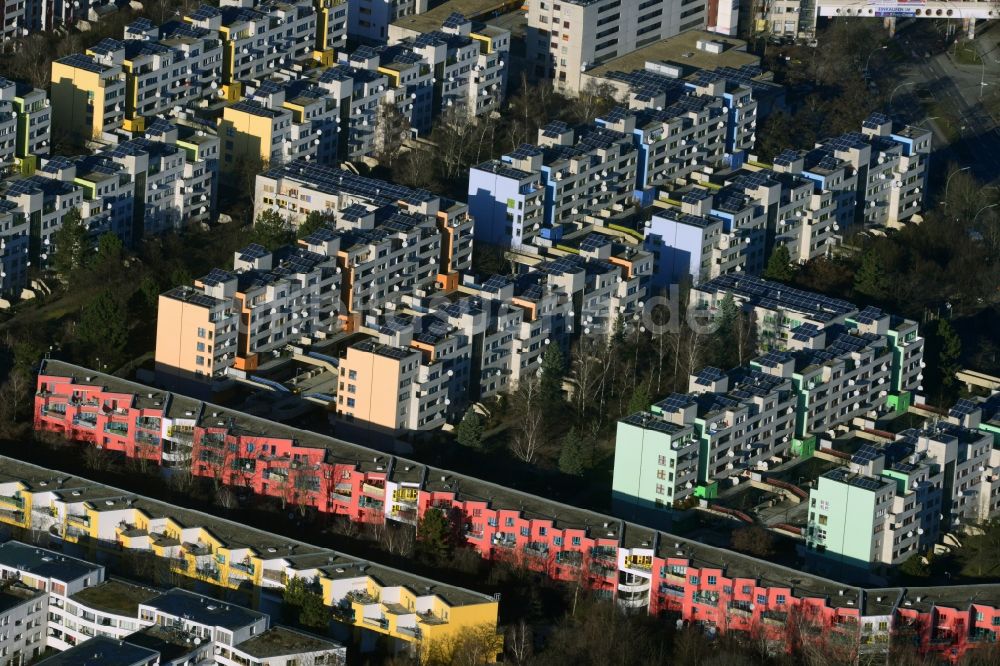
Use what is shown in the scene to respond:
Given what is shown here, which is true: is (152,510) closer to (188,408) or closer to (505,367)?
(188,408)

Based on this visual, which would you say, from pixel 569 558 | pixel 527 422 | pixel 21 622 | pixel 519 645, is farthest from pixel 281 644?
pixel 527 422

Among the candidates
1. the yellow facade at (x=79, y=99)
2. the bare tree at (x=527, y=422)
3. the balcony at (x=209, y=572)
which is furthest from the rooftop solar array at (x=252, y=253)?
the balcony at (x=209, y=572)

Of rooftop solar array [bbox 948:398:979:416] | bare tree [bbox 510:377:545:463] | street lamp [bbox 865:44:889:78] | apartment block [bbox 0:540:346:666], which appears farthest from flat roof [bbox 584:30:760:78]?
Answer: apartment block [bbox 0:540:346:666]

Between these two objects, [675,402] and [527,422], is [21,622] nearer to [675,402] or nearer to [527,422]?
[527,422]

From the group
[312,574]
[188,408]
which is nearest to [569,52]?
[188,408]

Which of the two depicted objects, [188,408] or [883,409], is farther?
[883,409]

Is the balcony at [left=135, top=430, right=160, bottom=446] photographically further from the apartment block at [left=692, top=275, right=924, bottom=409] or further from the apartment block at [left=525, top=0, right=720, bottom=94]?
the apartment block at [left=525, top=0, right=720, bottom=94]

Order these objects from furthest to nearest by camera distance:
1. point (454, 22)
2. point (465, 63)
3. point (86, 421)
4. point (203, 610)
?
point (454, 22), point (465, 63), point (86, 421), point (203, 610)
